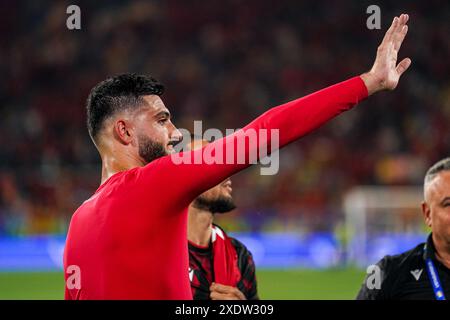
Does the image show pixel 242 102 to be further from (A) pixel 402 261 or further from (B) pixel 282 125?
(B) pixel 282 125

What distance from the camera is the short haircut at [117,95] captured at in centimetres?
287

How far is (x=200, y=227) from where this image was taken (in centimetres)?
434

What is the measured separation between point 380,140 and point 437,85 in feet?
8.44

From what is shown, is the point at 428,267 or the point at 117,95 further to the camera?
the point at 428,267

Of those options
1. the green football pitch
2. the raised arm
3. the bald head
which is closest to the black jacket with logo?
the bald head

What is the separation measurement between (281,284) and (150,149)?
8912mm

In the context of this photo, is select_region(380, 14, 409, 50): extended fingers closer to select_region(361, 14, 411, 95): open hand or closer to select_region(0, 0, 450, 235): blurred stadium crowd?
select_region(361, 14, 411, 95): open hand

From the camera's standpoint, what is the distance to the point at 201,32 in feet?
69.8

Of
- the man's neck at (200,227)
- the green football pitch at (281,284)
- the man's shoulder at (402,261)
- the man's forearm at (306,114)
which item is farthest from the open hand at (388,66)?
the green football pitch at (281,284)

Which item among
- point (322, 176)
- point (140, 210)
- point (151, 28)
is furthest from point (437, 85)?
point (140, 210)

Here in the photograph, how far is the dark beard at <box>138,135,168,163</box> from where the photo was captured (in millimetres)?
2814

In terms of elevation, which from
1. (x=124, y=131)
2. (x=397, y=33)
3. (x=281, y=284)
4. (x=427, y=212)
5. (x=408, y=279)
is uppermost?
(x=281, y=284)

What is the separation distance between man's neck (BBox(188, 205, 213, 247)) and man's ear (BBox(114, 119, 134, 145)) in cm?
154

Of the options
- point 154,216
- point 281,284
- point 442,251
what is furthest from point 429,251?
point 281,284
